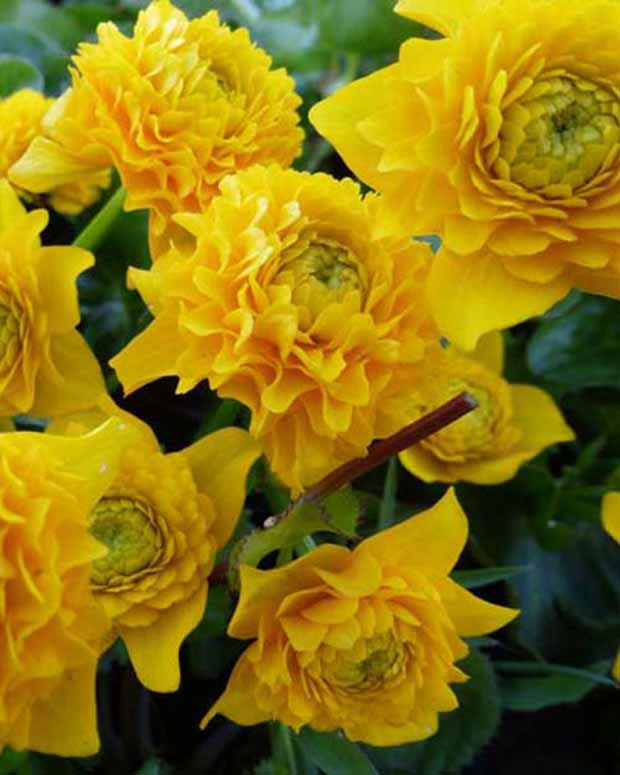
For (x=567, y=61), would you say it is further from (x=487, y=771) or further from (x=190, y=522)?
(x=487, y=771)

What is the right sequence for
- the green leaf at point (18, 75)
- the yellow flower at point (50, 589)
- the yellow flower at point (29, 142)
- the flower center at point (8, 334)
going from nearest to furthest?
1. the yellow flower at point (50, 589)
2. the flower center at point (8, 334)
3. the yellow flower at point (29, 142)
4. the green leaf at point (18, 75)

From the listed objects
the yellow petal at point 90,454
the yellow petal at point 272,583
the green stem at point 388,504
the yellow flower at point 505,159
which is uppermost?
the yellow flower at point 505,159

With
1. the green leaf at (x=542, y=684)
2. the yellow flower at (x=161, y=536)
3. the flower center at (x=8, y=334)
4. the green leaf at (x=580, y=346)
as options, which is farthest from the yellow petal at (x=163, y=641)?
the green leaf at (x=580, y=346)

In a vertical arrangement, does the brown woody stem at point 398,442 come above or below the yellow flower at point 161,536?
above

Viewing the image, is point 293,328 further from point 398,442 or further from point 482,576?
point 482,576

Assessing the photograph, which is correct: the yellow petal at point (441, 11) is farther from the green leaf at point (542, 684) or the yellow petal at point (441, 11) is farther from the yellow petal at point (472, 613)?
the green leaf at point (542, 684)

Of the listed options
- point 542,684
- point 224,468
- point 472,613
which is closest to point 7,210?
point 224,468
